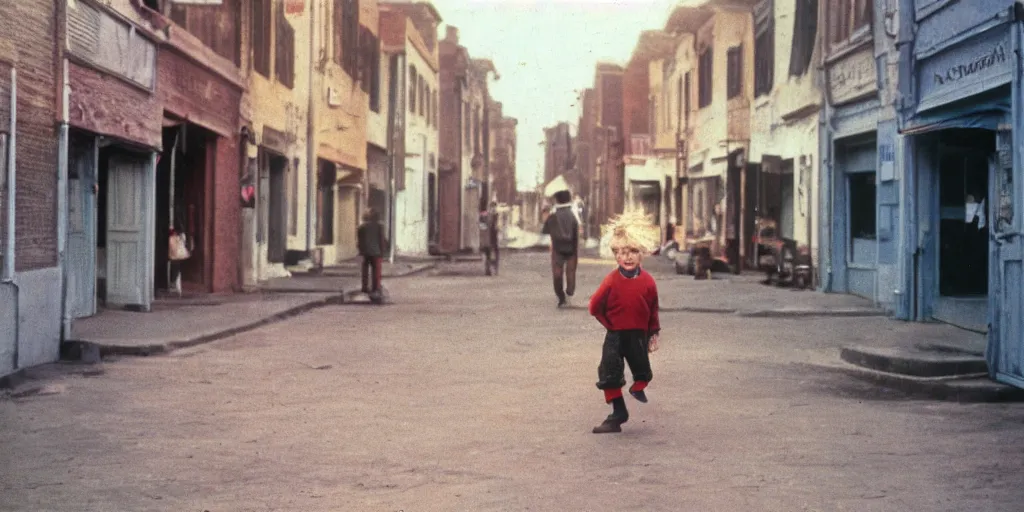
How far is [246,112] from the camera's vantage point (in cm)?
2239

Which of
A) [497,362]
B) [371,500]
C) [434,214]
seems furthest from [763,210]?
[434,214]

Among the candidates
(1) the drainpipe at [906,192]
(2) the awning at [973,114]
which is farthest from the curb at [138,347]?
(1) the drainpipe at [906,192]

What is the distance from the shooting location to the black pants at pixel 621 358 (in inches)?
317

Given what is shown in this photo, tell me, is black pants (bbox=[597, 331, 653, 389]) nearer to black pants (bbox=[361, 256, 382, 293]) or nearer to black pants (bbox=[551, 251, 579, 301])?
black pants (bbox=[551, 251, 579, 301])

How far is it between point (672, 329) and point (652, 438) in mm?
7636

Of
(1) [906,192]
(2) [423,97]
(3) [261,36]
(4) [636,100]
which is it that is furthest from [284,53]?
(4) [636,100]

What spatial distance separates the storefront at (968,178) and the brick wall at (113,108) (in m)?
8.41

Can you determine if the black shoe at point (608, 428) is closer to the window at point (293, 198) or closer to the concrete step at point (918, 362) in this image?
the concrete step at point (918, 362)

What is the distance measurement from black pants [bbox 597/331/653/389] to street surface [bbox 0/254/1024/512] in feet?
0.98

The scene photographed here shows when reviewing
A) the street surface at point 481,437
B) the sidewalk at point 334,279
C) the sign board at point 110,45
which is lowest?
the street surface at point 481,437

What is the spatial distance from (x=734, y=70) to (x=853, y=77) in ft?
39.5

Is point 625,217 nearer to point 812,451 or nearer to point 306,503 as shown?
point 812,451

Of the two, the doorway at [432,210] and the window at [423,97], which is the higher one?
the window at [423,97]

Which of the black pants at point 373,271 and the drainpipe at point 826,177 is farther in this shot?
the drainpipe at point 826,177
